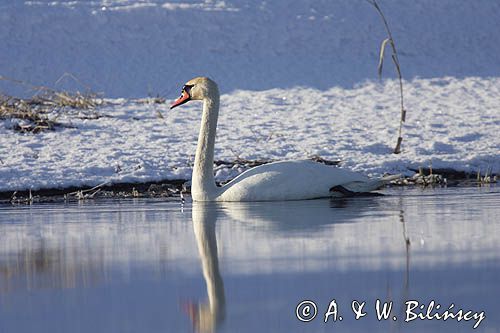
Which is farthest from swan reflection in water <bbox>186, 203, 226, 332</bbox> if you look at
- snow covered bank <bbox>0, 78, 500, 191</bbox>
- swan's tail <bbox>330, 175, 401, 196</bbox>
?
snow covered bank <bbox>0, 78, 500, 191</bbox>

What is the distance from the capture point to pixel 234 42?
20609 millimetres

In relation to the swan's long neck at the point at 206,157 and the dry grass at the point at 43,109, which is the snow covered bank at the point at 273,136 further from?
the swan's long neck at the point at 206,157

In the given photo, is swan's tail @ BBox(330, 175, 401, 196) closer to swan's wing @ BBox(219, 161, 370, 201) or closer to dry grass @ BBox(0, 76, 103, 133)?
swan's wing @ BBox(219, 161, 370, 201)

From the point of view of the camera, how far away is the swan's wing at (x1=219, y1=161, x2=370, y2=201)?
9.33 metres

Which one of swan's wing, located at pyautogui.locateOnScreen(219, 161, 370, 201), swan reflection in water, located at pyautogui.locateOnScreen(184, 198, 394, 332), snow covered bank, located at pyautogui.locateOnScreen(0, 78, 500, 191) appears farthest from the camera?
snow covered bank, located at pyautogui.locateOnScreen(0, 78, 500, 191)

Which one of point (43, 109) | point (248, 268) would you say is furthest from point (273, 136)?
point (248, 268)

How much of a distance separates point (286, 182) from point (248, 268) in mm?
4330

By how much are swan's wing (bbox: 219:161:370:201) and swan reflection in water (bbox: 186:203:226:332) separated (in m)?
1.66

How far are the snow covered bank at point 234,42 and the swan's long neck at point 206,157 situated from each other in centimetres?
731

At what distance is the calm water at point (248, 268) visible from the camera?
12.7 ft

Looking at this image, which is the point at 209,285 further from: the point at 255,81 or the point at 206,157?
the point at 255,81

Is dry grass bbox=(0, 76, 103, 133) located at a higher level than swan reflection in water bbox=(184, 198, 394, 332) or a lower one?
higher

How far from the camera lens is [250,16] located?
71.2ft

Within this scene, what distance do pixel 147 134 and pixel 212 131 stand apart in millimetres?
3473
